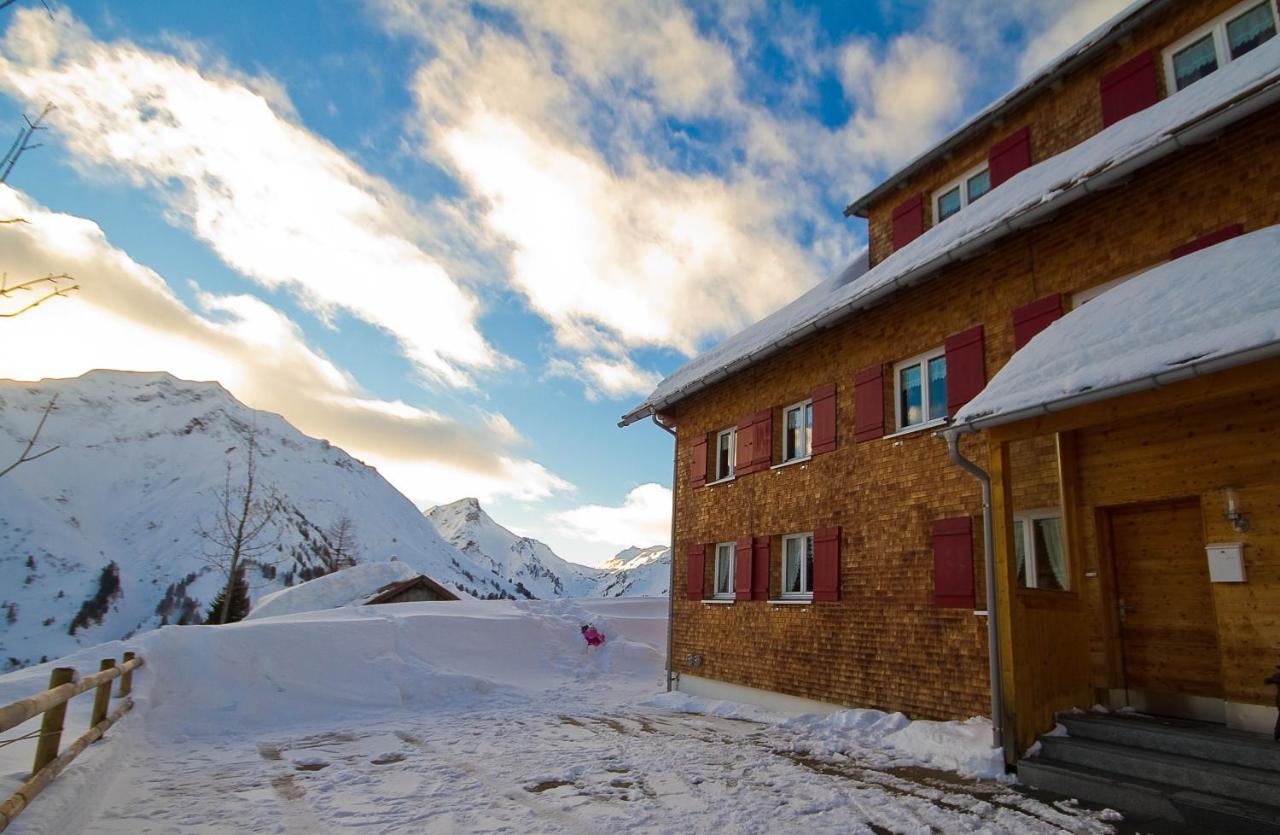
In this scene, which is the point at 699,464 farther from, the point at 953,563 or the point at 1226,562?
the point at 1226,562

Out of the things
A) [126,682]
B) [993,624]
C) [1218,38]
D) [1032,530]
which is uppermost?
[1218,38]

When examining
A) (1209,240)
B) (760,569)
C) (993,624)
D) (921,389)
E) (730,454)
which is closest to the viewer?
(1209,240)

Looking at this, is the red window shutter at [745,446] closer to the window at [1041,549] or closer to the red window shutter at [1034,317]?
the window at [1041,549]

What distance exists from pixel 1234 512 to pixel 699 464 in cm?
878

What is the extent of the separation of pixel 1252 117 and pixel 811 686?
26.2 feet

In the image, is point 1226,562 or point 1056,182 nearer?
point 1226,562

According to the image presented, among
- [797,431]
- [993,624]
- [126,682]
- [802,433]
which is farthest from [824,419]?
[126,682]

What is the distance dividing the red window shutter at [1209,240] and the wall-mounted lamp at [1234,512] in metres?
2.17

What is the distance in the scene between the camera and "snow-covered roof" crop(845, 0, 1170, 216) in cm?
853

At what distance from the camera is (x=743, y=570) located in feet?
39.0

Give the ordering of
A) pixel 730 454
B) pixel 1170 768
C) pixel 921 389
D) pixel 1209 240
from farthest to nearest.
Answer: pixel 730 454, pixel 921 389, pixel 1209 240, pixel 1170 768

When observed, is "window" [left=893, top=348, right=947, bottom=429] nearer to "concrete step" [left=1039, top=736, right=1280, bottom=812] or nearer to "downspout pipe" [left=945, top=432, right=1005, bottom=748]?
"downspout pipe" [left=945, top=432, right=1005, bottom=748]

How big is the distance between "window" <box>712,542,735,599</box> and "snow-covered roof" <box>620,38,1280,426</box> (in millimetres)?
3228

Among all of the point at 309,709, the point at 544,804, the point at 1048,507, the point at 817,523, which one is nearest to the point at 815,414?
the point at 817,523
